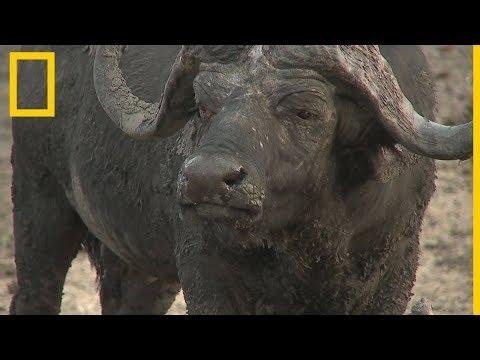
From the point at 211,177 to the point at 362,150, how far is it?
833mm

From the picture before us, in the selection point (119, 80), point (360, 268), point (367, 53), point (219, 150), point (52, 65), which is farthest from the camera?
point (52, 65)

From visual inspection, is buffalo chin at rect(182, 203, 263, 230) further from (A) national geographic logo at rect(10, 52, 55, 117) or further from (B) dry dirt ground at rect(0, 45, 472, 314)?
(B) dry dirt ground at rect(0, 45, 472, 314)

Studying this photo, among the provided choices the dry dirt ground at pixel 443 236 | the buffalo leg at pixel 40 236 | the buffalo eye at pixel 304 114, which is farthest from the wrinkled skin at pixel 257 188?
the dry dirt ground at pixel 443 236

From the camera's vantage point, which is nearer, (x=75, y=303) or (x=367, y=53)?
(x=367, y=53)

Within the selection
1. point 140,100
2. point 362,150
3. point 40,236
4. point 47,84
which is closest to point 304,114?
point 362,150

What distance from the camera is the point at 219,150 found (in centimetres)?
536

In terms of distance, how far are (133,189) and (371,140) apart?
145 centimetres

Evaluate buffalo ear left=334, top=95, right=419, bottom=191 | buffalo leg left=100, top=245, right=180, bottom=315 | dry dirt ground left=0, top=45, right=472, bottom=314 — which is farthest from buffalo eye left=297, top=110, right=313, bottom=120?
dry dirt ground left=0, top=45, right=472, bottom=314

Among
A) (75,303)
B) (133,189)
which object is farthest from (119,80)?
(75,303)

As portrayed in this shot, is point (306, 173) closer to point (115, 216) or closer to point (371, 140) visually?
point (371, 140)

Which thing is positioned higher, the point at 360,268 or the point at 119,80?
the point at 119,80

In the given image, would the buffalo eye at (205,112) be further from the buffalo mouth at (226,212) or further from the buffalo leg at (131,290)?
the buffalo leg at (131,290)

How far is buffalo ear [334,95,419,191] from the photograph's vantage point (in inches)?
228

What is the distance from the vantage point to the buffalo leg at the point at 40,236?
7848 millimetres
